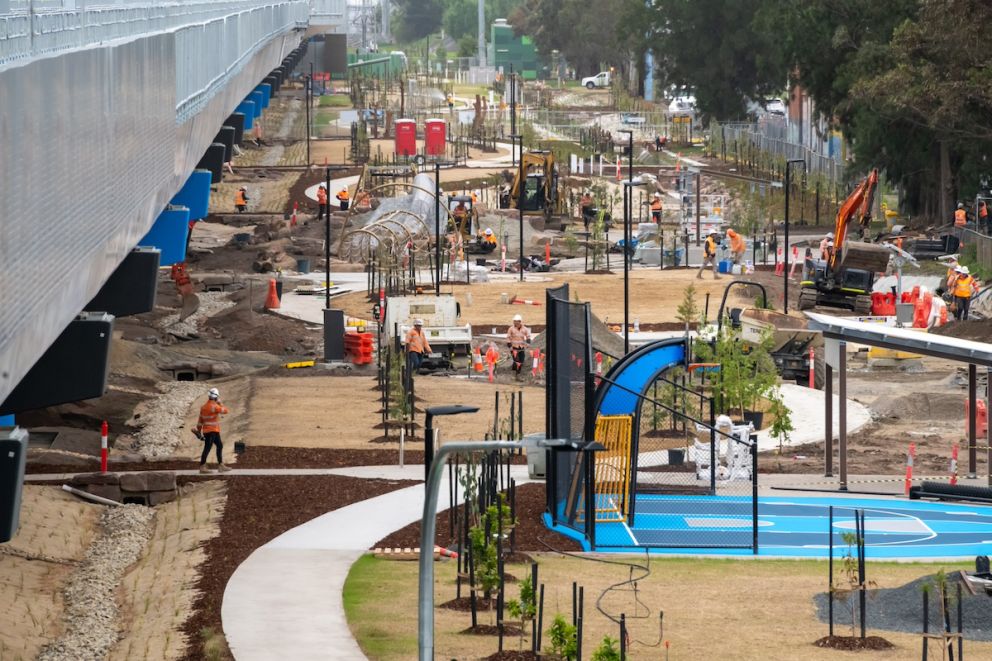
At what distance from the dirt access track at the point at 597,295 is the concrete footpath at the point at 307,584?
22.6 m

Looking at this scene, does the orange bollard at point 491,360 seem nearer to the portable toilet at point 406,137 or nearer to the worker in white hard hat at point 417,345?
the worker in white hard hat at point 417,345

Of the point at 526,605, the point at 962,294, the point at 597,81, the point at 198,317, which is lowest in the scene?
the point at 198,317

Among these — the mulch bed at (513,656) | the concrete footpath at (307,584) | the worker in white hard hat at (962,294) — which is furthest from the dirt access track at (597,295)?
the mulch bed at (513,656)

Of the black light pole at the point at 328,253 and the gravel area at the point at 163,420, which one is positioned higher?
the black light pole at the point at 328,253

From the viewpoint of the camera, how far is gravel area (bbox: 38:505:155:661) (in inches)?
787

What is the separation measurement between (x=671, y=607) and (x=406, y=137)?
7397 cm

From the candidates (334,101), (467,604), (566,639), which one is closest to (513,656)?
(566,639)

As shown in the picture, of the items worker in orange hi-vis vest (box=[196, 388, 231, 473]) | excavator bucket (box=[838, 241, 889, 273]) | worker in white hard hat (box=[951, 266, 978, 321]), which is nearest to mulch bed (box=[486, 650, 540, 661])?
worker in orange hi-vis vest (box=[196, 388, 231, 473])

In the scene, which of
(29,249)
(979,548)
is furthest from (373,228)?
(29,249)

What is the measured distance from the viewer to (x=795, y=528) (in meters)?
26.5

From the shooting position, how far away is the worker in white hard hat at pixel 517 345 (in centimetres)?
4134

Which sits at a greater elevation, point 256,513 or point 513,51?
point 513,51

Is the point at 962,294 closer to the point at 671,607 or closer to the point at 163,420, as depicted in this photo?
the point at 163,420

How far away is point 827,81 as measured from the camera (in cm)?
7469
